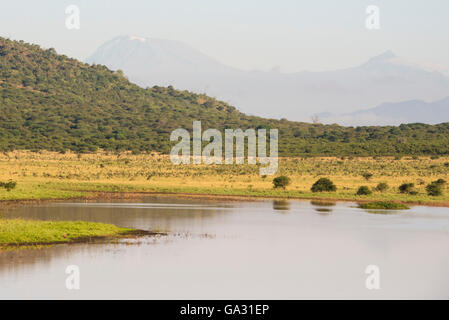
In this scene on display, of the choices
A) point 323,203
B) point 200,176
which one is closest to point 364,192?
point 323,203

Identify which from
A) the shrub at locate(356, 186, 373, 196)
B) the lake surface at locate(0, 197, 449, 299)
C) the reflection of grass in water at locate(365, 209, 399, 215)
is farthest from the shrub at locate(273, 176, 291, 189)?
the lake surface at locate(0, 197, 449, 299)

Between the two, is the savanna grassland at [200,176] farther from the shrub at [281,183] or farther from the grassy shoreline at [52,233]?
the grassy shoreline at [52,233]

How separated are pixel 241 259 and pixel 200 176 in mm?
48359

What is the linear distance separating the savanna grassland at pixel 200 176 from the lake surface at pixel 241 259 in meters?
14.5

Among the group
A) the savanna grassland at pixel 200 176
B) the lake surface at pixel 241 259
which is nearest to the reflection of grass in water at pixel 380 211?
the lake surface at pixel 241 259

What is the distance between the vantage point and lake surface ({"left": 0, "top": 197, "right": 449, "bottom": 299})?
20.7 meters

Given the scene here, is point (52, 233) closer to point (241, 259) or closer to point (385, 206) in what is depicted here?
point (241, 259)

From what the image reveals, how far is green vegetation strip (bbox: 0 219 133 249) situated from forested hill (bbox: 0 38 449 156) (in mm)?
75791

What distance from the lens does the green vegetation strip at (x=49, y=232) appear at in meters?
27.6

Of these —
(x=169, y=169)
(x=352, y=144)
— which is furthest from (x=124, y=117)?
(x=169, y=169)

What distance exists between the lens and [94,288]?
2056cm

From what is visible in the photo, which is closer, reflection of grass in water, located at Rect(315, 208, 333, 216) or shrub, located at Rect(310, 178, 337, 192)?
reflection of grass in water, located at Rect(315, 208, 333, 216)

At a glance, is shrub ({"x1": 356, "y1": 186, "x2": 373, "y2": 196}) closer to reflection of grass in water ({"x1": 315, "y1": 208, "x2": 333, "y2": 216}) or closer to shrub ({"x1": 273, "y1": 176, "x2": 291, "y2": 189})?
shrub ({"x1": 273, "y1": 176, "x2": 291, "y2": 189})
